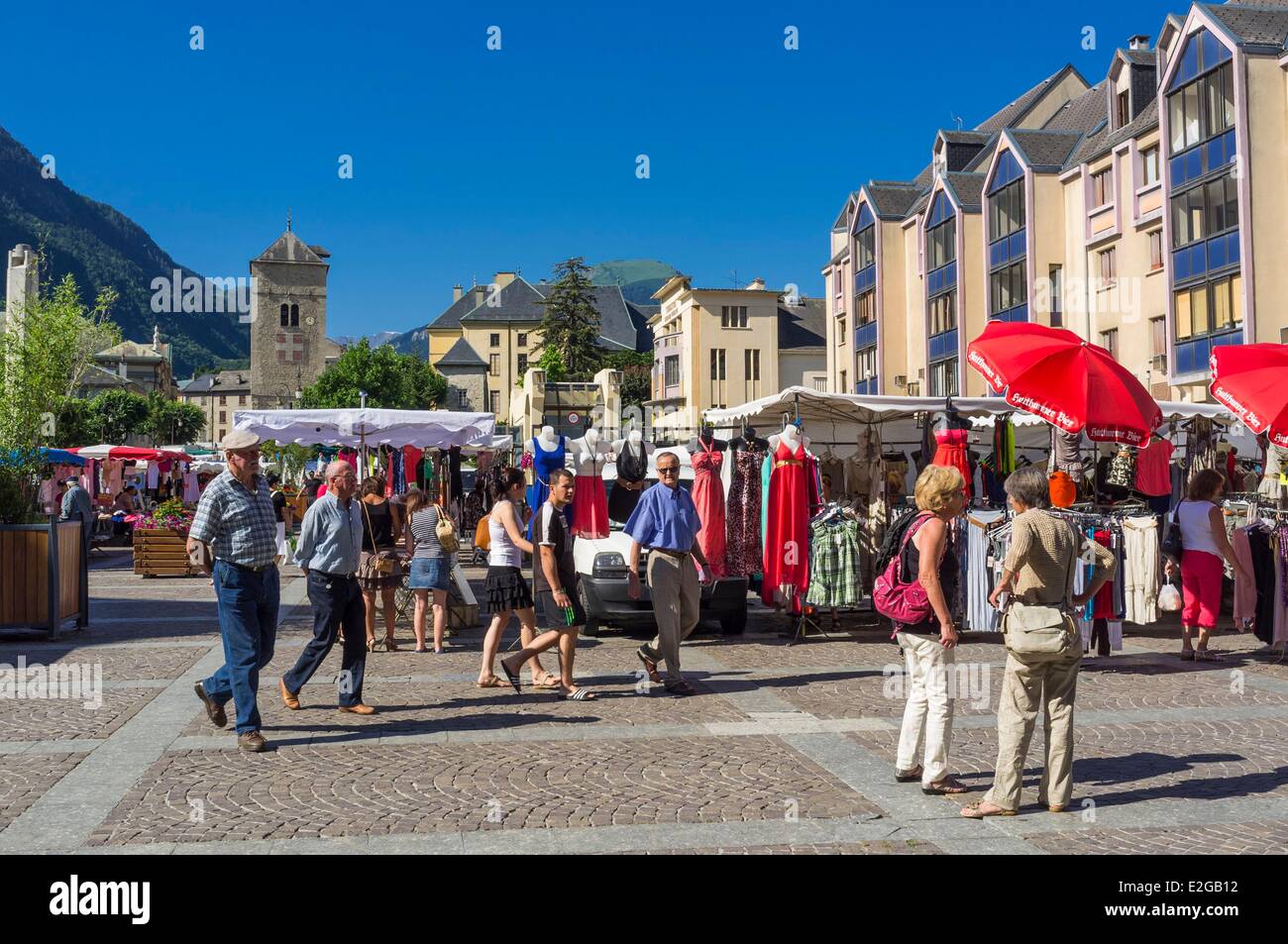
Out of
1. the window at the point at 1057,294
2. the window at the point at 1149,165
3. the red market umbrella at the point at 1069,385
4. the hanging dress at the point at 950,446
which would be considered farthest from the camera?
the window at the point at 1057,294

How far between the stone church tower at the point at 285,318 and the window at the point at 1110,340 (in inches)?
3966

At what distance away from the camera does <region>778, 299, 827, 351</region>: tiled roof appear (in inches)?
2889

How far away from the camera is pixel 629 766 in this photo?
6.82m

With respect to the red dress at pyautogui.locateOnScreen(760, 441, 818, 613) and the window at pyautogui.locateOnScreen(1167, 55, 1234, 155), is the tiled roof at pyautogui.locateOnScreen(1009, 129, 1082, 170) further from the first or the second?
the red dress at pyautogui.locateOnScreen(760, 441, 818, 613)

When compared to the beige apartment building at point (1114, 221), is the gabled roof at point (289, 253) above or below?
above

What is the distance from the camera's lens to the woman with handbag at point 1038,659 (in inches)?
226

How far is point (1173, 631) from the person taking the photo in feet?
43.6

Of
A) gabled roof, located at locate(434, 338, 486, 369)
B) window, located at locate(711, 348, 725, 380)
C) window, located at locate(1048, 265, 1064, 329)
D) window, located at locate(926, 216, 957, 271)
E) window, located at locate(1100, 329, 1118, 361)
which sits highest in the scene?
gabled roof, located at locate(434, 338, 486, 369)

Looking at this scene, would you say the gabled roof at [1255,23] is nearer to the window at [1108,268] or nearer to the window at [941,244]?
the window at [1108,268]

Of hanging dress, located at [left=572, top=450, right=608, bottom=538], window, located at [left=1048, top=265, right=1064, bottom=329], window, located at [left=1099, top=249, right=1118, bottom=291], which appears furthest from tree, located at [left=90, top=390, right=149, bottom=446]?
hanging dress, located at [left=572, top=450, right=608, bottom=538]

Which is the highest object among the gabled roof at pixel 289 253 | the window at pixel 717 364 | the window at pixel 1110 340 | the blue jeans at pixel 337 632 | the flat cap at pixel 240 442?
the gabled roof at pixel 289 253

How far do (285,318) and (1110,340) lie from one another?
103332mm

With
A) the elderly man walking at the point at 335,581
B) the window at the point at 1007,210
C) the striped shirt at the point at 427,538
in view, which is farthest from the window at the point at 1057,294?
the elderly man walking at the point at 335,581

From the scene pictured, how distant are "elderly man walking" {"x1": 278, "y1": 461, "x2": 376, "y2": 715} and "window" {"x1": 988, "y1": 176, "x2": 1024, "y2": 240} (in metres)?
34.1
